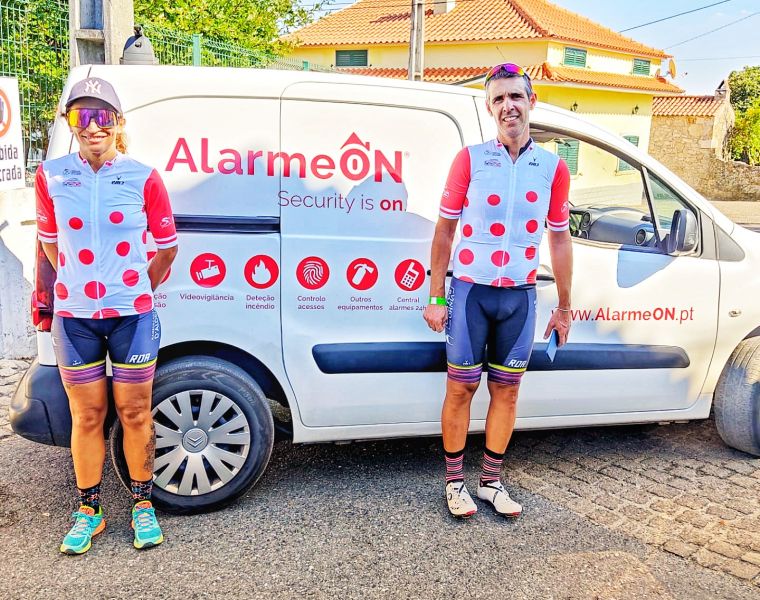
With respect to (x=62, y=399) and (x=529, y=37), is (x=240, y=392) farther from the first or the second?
(x=529, y=37)

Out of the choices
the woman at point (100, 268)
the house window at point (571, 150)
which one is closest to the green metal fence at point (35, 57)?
the woman at point (100, 268)

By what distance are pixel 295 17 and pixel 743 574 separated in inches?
662

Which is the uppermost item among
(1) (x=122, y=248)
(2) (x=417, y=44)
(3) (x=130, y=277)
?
(2) (x=417, y=44)

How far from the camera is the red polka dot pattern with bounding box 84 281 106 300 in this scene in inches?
115

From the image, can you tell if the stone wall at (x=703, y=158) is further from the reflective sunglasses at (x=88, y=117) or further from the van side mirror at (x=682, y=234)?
the reflective sunglasses at (x=88, y=117)

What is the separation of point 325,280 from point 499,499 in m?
1.26

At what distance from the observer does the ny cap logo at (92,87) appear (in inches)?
114

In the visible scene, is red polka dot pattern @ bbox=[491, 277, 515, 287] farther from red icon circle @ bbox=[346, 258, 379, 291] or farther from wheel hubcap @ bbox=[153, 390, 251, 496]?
wheel hubcap @ bbox=[153, 390, 251, 496]

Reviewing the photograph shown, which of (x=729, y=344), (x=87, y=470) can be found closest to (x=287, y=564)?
(x=87, y=470)

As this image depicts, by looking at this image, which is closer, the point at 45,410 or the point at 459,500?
the point at 45,410

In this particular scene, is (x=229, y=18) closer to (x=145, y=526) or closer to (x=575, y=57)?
(x=145, y=526)

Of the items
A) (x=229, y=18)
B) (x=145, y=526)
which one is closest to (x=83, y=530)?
(x=145, y=526)

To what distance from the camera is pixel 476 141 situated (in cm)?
361

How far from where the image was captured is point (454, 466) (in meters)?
3.55
